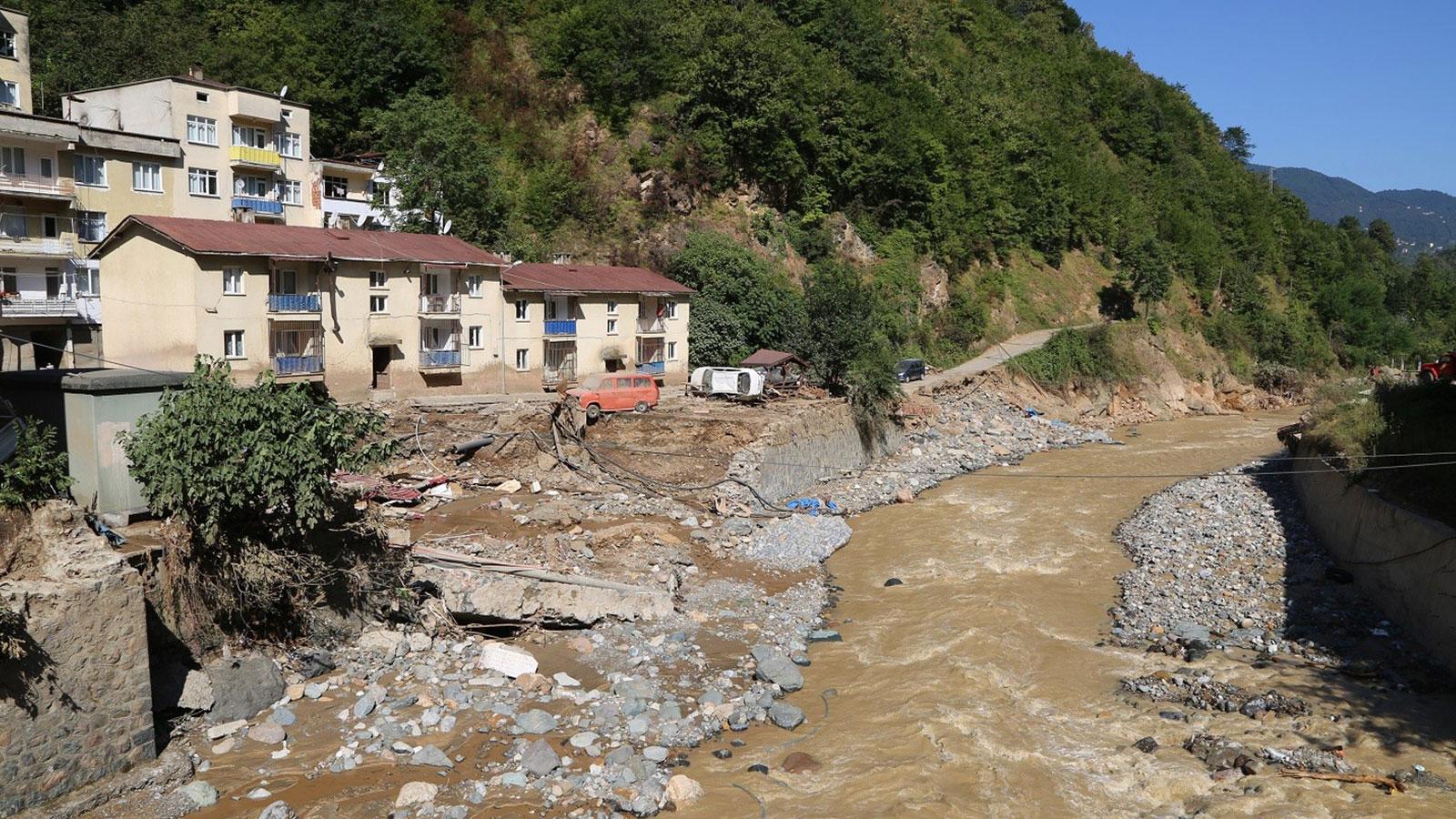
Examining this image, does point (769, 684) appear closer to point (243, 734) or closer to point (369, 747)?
point (369, 747)

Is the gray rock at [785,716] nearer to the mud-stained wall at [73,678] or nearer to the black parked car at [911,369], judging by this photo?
the mud-stained wall at [73,678]

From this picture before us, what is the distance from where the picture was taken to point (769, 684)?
1570 cm

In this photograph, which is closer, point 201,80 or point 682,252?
point 201,80

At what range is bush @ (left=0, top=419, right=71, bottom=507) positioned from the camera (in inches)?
464

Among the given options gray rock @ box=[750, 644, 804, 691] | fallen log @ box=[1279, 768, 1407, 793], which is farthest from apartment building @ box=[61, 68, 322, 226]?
fallen log @ box=[1279, 768, 1407, 793]

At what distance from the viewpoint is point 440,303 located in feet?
Answer: 102

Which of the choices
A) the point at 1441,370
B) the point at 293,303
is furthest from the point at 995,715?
the point at 293,303

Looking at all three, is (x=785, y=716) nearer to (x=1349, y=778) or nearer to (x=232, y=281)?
(x=1349, y=778)

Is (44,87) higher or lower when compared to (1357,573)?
higher

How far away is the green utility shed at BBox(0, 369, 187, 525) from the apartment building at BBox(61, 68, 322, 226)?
21.4 meters

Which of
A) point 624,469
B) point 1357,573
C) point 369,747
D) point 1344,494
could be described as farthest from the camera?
point 624,469

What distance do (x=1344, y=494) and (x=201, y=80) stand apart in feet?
129

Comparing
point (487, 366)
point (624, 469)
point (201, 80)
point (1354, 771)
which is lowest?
point (1354, 771)

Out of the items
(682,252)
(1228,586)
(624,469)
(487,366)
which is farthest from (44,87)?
(1228,586)
